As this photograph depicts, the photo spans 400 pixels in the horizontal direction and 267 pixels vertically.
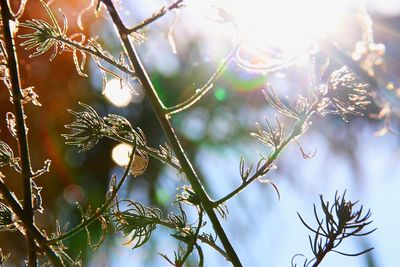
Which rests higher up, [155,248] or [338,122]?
[338,122]

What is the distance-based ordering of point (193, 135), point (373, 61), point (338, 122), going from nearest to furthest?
point (373, 61) → point (338, 122) → point (193, 135)

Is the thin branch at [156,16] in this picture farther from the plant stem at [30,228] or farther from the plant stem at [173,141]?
the plant stem at [30,228]

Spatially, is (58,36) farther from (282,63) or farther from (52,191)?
(52,191)

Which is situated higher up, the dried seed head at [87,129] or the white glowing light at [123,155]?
the white glowing light at [123,155]

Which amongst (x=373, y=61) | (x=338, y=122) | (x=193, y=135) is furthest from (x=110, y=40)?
(x=373, y=61)

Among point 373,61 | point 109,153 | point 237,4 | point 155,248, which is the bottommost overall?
point 237,4

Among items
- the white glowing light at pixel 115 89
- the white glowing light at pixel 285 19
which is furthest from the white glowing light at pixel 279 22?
the white glowing light at pixel 115 89

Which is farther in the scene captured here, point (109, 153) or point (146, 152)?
point (109, 153)

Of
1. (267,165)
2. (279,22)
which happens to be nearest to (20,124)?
(267,165)
